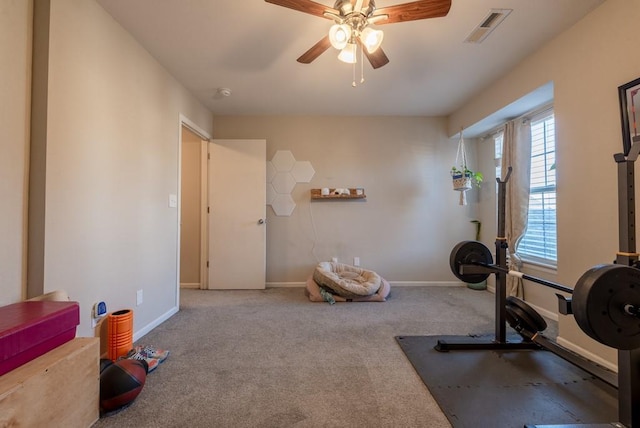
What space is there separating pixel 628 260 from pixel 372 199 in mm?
2889

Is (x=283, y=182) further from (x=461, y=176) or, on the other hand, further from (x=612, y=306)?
(x=612, y=306)

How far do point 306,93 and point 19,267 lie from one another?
2.89 meters

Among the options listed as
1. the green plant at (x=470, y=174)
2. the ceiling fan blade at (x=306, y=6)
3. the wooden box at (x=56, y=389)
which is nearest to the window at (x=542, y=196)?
the green plant at (x=470, y=174)

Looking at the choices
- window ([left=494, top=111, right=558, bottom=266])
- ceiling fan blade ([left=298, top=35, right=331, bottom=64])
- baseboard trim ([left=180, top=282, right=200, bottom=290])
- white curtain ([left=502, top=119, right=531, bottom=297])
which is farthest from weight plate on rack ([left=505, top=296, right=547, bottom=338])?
baseboard trim ([left=180, top=282, right=200, bottom=290])

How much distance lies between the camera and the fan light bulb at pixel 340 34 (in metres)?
1.66

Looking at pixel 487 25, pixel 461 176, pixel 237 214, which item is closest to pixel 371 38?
pixel 487 25

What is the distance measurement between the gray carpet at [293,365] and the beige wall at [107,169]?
0.62 m

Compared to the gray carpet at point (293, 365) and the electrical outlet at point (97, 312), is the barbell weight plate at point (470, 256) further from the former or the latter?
the electrical outlet at point (97, 312)

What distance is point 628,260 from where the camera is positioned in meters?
1.23

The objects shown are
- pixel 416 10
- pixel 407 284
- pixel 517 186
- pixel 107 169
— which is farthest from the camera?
pixel 407 284

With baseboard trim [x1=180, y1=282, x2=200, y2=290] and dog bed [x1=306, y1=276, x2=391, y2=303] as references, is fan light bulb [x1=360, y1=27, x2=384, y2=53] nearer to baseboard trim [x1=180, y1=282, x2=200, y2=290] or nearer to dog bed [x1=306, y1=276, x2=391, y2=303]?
dog bed [x1=306, y1=276, x2=391, y2=303]

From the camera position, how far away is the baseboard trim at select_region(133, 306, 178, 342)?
2.26 m

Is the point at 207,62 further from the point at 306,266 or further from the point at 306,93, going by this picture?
the point at 306,266

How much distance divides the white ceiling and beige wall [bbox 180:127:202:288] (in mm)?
977
